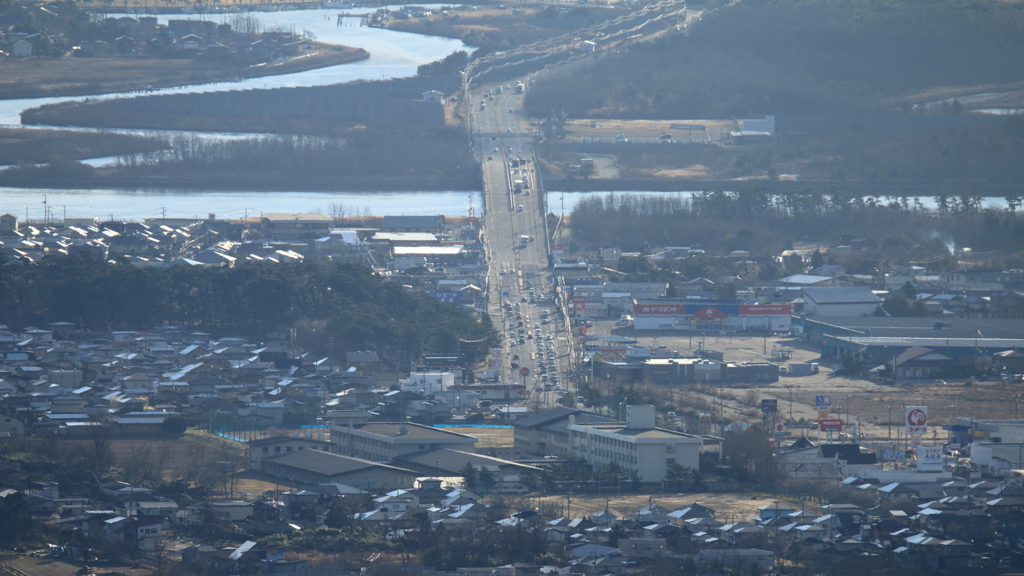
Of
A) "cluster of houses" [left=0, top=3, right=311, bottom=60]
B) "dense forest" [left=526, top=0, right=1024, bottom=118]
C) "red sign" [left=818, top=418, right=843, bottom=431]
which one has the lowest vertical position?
"red sign" [left=818, top=418, right=843, bottom=431]

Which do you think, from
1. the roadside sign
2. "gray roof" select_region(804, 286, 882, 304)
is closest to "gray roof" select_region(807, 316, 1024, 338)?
"gray roof" select_region(804, 286, 882, 304)

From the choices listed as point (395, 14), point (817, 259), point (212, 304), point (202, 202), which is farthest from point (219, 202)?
point (395, 14)

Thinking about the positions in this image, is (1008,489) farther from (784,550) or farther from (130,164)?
(130,164)

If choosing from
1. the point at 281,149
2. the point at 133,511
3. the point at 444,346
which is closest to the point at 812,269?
the point at 444,346

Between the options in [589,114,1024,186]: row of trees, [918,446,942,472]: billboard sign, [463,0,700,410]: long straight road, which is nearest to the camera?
[918,446,942,472]: billboard sign

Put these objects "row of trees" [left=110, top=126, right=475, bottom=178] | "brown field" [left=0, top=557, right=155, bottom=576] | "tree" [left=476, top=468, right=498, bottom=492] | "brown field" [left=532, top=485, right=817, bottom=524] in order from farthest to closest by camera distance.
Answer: "row of trees" [left=110, top=126, right=475, bottom=178] < "tree" [left=476, top=468, right=498, bottom=492] < "brown field" [left=532, top=485, right=817, bottom=524] < "brown field" [left=0, top=557, right=155, bottom=576]

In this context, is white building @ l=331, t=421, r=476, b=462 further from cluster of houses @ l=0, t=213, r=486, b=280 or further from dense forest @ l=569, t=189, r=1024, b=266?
dense forest @ l=569, t=189, r=1024, b=266
